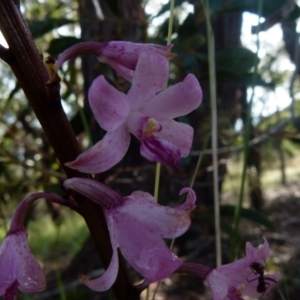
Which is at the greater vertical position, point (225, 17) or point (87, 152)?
point (87, 152)

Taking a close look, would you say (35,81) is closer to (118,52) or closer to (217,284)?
(118,52)

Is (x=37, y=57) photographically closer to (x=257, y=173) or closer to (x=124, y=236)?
(x=124, y=236)

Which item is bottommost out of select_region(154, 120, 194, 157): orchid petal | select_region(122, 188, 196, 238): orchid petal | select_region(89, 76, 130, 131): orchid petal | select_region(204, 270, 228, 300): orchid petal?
select_region(204, 270, 228, 300): orchid petal

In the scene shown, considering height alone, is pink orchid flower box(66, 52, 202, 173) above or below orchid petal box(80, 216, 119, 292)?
above

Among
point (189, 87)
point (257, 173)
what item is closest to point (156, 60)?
point (189, 87)

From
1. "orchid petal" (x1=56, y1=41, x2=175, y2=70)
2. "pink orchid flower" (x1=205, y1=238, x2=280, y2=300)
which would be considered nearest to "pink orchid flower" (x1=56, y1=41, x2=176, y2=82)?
"orchid petal" (x1=56, y1=41, x2=175, y2=70)

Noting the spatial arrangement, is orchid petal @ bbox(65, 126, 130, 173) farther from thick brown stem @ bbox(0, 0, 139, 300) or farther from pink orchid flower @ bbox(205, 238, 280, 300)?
pink orchid flower @ bbox(205, 238, 280, 300)

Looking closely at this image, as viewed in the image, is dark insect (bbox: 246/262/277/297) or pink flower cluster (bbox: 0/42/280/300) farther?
dark insect (bbox: 246/262/277/297)
